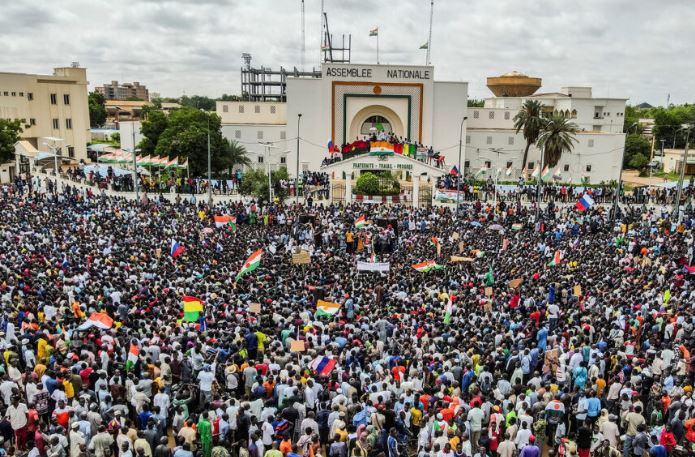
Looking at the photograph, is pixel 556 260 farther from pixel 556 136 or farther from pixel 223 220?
pixel 556 136

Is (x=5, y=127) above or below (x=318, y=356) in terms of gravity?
above

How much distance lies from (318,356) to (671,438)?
21.1ft

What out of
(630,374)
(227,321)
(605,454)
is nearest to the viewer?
(605,454)

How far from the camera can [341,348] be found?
1321 cm

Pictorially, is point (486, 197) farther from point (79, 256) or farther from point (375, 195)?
point (79, 256)

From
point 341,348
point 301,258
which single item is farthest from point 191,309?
point 301,258

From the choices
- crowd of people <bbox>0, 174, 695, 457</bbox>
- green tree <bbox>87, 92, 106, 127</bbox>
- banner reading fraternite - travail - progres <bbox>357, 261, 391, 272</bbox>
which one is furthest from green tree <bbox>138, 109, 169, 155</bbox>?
green tree <bbox>87, 92, 106, 127</bbox>

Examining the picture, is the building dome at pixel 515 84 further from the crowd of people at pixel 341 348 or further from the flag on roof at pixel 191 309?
the flag on roof at pixel 191 309

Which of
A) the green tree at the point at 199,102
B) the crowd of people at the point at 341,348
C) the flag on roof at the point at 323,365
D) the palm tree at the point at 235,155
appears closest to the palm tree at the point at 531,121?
the palm tree at the point at 235,155

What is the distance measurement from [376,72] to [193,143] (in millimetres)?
15991

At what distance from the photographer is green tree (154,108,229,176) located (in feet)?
158

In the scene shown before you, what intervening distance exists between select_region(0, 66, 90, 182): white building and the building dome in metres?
47.4

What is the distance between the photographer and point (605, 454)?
980cm

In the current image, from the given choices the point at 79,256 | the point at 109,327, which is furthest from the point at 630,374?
the point at 79,256
